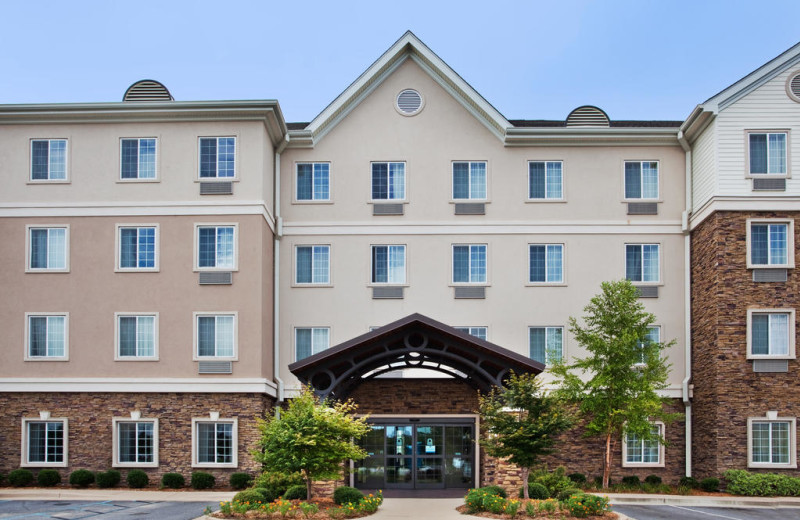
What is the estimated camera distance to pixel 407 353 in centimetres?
2412

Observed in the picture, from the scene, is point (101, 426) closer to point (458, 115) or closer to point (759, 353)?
point (458, 115)

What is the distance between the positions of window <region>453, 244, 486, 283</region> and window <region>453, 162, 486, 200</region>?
161 centimetres

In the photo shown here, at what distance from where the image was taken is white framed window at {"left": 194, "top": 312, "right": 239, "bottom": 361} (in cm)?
2686

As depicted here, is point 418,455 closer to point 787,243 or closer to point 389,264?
point 389,264

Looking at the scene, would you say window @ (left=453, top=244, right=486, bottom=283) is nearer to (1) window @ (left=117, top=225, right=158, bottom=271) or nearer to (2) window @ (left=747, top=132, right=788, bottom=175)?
(2) window @ (left=747, top=132, right=788, bottom=175)

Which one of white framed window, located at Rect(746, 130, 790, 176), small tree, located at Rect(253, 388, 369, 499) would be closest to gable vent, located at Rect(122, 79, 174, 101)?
small tree, located at Rect(253, 388, 369, 499)

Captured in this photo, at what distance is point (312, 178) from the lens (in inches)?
1147

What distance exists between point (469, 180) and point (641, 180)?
5.40 meters

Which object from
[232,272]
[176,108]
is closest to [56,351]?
[232,272]

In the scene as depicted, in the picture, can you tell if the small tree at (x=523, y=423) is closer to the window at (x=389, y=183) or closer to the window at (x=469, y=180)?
the window at (x=469, y=180)

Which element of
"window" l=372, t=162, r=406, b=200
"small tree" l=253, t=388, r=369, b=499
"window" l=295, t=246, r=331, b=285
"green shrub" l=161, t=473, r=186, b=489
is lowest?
"green shrub" l=161, t=473, r=186, b=489

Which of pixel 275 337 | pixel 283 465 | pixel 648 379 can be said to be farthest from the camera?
pixel 275 337

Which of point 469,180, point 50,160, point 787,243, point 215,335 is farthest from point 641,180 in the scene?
point 50,160

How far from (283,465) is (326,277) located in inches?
356
